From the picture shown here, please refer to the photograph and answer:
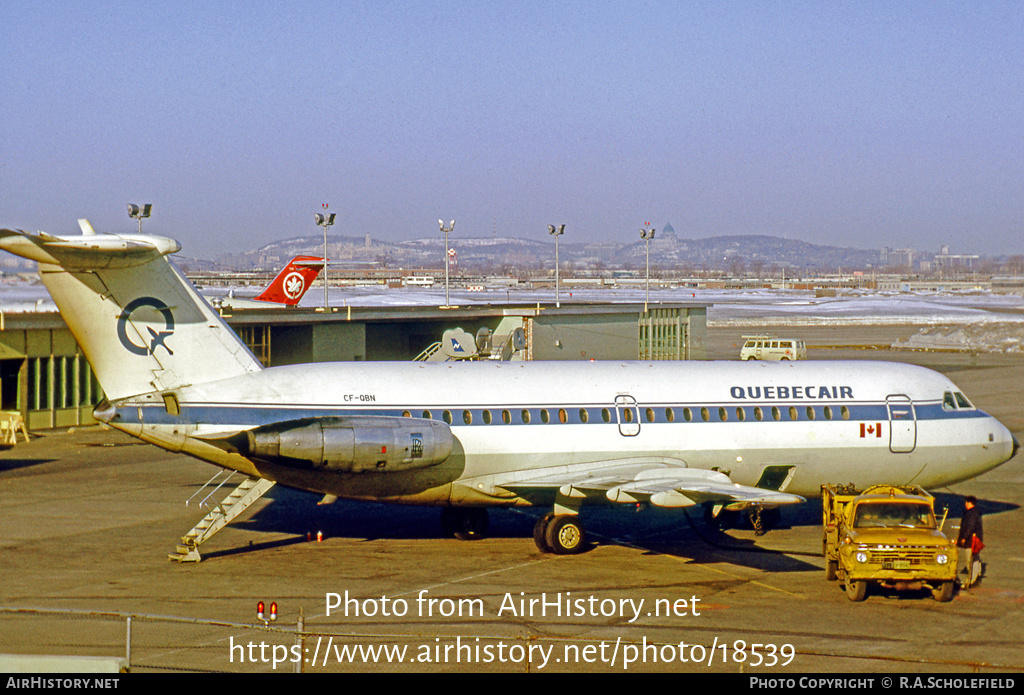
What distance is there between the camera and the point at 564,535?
2216cm

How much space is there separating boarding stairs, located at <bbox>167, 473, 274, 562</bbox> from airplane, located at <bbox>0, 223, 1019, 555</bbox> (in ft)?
1.12

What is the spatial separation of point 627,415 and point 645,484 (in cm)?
212

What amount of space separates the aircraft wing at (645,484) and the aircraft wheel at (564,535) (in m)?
0.64

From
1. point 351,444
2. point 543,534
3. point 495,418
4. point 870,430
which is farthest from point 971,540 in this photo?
point 351,444

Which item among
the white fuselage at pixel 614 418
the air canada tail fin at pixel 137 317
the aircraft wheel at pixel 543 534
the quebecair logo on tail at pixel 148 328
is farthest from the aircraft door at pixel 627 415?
the quebecair logo on tail at pixel 148 328

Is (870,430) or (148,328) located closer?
(148,328)

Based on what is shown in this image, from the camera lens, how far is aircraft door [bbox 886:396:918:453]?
79.0 feet

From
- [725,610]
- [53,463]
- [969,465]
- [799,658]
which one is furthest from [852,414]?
[53,463]


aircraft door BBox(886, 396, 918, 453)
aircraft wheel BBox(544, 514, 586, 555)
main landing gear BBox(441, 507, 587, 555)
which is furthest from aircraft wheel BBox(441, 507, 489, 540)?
aircraft door BBox(886, 396, 918, 453)

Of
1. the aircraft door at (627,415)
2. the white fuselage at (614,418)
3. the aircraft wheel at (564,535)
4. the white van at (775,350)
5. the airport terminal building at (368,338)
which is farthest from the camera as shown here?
the white van at (775,350)

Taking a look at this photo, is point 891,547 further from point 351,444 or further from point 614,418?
point 351,444

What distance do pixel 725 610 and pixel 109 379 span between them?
12356 millimetres

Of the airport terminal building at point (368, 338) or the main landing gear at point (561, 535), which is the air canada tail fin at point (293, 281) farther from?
the main landing gear at point (561, 535)

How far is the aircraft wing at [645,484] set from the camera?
20.1 metres
